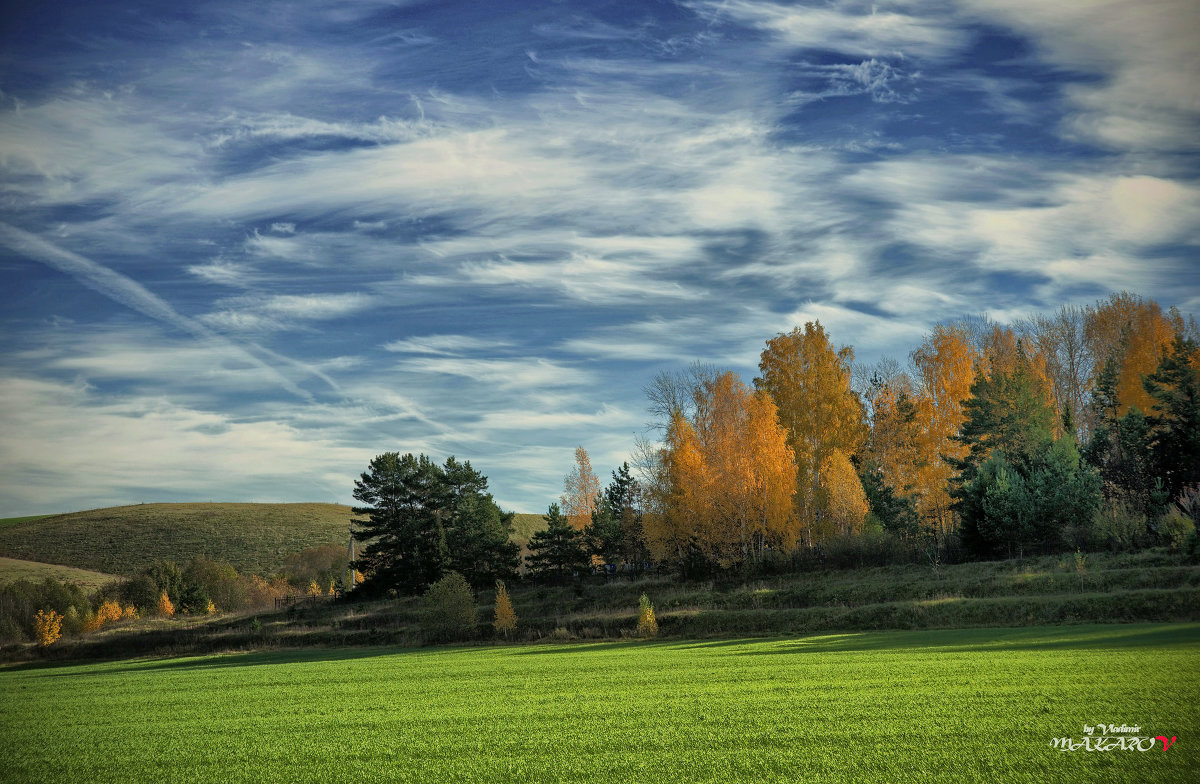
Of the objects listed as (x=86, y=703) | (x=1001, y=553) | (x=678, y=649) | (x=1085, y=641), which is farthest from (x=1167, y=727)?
(x=1001, y=553)

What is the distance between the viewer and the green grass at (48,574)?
70688 mm

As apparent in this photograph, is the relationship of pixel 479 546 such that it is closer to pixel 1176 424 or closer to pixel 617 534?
pixel 617 534

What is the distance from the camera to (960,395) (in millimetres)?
52188

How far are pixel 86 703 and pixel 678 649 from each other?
1825 cm

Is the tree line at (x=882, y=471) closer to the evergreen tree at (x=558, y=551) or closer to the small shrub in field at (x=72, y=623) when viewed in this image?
the evergreen tree at (x=558, y=551)

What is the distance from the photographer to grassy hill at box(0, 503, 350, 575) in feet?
286

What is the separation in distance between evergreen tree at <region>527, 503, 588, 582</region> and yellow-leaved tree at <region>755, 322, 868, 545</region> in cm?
1714

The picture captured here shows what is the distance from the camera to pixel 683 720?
11375mm

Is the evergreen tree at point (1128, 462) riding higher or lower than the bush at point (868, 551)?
higher

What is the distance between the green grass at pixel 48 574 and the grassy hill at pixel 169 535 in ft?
12.3

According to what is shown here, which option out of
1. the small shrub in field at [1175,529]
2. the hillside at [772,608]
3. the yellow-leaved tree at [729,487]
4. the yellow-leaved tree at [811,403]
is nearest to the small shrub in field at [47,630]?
the hillside at [772,608]

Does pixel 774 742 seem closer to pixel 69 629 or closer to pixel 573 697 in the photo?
pixel 573 697

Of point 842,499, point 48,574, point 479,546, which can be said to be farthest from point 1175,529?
point 48,574

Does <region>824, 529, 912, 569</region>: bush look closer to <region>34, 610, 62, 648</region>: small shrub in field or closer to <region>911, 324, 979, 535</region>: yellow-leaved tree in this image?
<region>911, 324, 979, 535</region>: yellow-leaved tree
